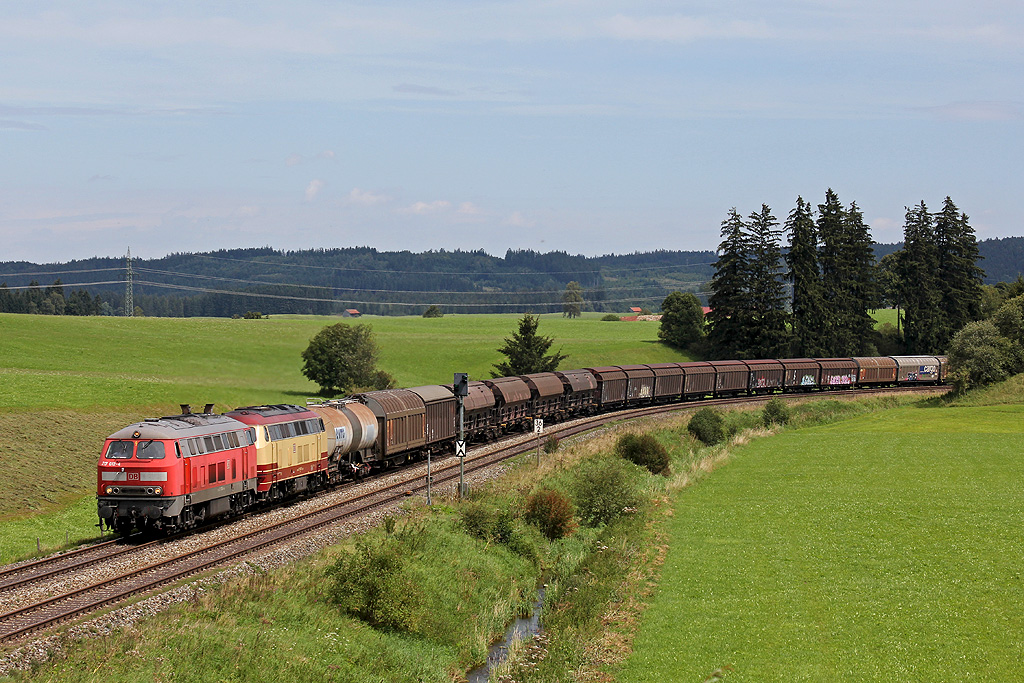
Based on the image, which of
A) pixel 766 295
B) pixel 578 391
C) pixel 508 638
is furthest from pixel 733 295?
pixel 508 638

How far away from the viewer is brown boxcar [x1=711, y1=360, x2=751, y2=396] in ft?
287

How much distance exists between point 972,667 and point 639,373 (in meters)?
61.6

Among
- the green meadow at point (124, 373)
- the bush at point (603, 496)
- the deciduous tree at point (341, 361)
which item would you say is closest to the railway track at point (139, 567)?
the green meadow at point (124, 373)

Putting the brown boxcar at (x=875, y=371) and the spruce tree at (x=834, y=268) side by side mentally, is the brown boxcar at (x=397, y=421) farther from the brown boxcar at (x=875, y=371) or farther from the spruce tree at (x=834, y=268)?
the spruce tree at (x=834, y=268)

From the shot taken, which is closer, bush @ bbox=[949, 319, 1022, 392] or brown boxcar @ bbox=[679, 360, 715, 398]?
bush @ bbox=[949, 319, 1022, 392]

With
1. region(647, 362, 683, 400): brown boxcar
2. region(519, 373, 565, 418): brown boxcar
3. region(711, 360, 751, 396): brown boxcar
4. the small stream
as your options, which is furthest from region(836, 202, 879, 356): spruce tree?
the small stream

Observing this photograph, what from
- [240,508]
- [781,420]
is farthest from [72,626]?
[781,420]

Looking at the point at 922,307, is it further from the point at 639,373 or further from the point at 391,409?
the point at 391,409

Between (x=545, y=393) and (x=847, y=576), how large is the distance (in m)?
39.6

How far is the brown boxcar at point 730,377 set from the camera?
287 feet

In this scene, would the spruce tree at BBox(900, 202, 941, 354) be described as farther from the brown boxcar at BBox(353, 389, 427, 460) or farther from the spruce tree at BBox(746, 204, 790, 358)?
the brown boxcar at BBox(353, 389, 427, 460)

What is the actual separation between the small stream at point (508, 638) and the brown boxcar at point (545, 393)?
3486 centimetres

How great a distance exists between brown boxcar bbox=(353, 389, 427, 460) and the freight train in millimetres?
58

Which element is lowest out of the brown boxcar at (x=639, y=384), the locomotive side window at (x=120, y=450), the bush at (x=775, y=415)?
the bush at (x=775, y=415)
